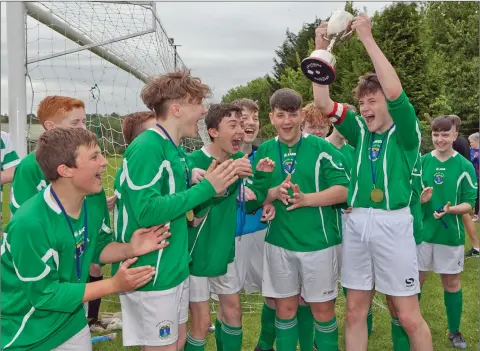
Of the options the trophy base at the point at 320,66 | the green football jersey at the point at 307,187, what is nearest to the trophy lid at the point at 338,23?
the trophy base at the point at 320,66

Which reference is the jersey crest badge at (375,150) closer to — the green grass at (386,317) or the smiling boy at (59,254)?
the smiling boy at (59,254)

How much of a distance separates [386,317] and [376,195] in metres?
2.46

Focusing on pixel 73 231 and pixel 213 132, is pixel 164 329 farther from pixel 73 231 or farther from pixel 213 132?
pixel 213 132

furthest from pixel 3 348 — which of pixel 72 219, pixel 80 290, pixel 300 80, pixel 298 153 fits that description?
pixel 300 80

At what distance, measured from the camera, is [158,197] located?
229 centimetres

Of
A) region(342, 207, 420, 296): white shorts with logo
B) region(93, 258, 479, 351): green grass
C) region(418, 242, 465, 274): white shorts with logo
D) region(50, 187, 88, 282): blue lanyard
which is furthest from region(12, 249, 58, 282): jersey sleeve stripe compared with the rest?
region(418, 242, 465, 274): white shorts with logo

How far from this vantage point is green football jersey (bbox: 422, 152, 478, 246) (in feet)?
14.5

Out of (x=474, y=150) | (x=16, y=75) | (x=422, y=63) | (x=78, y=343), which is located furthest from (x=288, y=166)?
(x=422, y=63)

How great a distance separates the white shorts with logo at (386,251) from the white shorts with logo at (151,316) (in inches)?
43.2

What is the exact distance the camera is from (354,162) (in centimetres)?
308

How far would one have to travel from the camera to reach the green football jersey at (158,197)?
2.30m

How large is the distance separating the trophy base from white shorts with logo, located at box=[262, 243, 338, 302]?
1.12 meters

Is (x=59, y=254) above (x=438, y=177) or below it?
below

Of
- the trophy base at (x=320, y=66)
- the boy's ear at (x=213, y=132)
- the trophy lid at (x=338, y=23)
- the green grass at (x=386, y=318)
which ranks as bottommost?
the green grass at (x=386, y=318)
